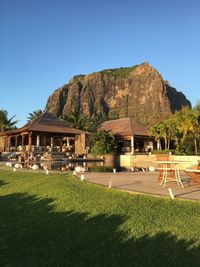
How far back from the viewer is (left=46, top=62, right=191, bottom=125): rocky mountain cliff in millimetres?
129000

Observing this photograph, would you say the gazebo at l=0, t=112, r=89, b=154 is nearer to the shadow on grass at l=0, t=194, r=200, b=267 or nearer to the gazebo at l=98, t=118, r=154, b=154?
the gazebo at l=98, t=118, r=154, b=154

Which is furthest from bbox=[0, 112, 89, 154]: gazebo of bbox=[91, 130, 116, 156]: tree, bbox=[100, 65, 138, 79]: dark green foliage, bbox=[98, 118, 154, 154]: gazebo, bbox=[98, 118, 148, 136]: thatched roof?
bbox=[100, 65, 138, 79]: dark green foliage

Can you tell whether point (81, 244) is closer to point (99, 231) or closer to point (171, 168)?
point (99, 231)

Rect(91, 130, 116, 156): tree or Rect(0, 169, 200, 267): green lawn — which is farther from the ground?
Rect(91, 130, 116, 156): tree

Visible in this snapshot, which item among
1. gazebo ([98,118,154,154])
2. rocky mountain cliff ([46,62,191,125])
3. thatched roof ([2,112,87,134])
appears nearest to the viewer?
thatched roof ([2,112,87,134])

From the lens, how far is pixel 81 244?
5.02 m

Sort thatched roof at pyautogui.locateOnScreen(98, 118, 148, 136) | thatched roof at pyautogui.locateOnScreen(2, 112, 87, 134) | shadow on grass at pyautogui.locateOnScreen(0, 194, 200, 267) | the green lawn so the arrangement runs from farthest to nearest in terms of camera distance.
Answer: thatched roof at pyautogui.locateOnScreen(98, 118, 148, 136) < thatched roof at pyautogui.locateOnScreen(2, 112, 87, 134) < the green lawn < shadow on grass at pyautogui.locateOnScreen(0, 194, 200, 267)

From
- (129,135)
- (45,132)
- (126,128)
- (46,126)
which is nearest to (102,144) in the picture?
(45,132)

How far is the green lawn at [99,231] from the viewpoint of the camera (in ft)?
14.7

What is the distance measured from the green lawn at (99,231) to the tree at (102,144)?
2377 cm

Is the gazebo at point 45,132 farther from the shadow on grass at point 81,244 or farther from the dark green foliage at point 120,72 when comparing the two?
the dark green foliage at point 120,72

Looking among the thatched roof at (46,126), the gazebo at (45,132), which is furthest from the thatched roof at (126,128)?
the thatched roof at (46,126)

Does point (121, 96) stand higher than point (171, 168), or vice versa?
point (121, 96)

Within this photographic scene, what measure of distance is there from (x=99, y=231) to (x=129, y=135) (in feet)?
108
